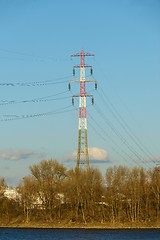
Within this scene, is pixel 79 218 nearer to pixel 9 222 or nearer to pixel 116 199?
pixel 116 199

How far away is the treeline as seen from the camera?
9494 cm

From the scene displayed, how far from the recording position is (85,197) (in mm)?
97875

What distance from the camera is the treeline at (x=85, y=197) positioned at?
311 feet

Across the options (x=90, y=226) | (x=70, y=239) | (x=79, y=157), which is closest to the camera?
(x=70, y=239)

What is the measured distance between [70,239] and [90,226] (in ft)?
→ 89.4

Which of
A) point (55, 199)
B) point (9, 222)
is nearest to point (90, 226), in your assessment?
point (55, 199)

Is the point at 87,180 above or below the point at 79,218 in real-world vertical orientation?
above

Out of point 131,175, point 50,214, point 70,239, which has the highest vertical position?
point 131,175

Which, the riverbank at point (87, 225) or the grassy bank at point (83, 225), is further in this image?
the grassy bank at point (83, 225)

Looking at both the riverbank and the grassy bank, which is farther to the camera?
the grassy bank

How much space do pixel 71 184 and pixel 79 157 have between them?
20825 millimetres

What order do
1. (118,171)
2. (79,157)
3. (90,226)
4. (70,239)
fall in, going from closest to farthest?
(70,239)
(79,157)
(90,226)
(118,171)

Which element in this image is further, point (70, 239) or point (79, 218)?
point (79, 218)

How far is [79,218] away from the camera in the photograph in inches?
3782
